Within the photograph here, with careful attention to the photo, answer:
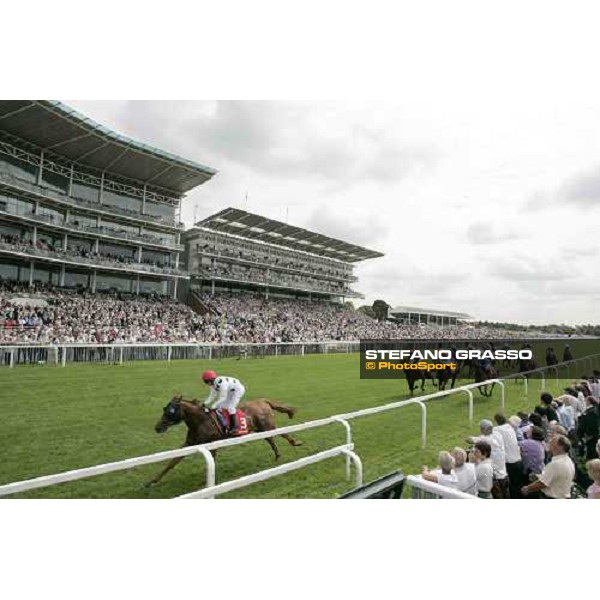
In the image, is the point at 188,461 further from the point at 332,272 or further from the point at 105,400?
the point at 332,272

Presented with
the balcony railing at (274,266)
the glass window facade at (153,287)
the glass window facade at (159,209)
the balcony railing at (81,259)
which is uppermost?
the glass window facade at (159,209)

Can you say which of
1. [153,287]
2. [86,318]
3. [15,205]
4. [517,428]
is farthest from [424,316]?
[517,428]

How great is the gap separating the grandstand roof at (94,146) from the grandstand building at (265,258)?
5339 millimetres


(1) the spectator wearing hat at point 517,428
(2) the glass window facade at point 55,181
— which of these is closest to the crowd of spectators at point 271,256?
(2) the glass window facade at point 55,181

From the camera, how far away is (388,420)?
6133mm

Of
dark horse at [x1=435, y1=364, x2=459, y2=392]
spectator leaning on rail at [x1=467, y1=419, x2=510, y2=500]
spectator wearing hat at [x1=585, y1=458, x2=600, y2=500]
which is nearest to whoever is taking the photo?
spectator wearing hat at [x1=585, y1=458, x2=600, y2=500]

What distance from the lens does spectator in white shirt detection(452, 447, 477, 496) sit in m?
3.12

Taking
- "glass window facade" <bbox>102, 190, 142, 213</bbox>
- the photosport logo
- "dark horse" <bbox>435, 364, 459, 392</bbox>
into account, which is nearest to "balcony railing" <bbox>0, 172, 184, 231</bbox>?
"glass window facade" <bbox>102, 190, 142, 213</bbox>

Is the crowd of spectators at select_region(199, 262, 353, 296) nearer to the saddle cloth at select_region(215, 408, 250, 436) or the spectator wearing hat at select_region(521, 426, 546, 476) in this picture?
the saddle cloth at select_region(215, 408, 250, 436)

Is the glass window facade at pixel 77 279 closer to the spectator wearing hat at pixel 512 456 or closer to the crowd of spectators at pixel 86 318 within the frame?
the crowd of spectators at pixel 86 318

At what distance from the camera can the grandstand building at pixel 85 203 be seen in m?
18.8

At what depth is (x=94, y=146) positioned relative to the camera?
795 inches
